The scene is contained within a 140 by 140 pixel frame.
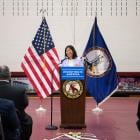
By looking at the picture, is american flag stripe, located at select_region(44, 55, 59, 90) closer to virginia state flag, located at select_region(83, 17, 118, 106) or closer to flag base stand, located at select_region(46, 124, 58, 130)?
virginia state flag, located at select_region(83, 17, 118, 106)

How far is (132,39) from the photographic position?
11.2 metres

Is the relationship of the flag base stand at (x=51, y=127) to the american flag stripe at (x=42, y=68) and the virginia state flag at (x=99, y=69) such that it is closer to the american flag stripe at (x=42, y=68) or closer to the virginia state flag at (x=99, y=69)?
the american flag stripe at (x=42, y=68)

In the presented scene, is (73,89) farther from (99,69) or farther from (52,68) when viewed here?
(99,69)

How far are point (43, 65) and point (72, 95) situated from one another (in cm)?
205

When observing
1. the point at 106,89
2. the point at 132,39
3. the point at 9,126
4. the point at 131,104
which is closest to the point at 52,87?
the point at 106,89

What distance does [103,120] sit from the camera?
27.5 feet

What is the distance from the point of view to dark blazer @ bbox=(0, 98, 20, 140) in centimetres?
393

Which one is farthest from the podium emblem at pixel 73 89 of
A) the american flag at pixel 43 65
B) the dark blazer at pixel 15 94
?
the dark blazer at pixel 15 94

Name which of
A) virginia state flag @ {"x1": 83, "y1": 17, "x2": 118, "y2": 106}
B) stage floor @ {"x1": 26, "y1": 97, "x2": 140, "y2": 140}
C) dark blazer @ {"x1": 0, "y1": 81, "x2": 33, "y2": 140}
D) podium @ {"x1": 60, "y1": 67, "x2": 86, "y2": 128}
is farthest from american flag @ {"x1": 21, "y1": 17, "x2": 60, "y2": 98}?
dark blazer @ {"x1": 0, "y1": 81, "x2": 33, "y2": 140}

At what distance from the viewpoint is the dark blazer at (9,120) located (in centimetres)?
393

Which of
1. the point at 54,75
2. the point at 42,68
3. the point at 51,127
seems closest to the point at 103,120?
the point at 51,127

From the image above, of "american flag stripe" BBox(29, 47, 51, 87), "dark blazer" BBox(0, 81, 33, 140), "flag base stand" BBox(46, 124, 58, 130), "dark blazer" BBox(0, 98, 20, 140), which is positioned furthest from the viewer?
"american flag stripe" BBox(29, 47, 51, 87)

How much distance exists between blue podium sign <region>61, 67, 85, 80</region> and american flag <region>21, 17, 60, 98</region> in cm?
179

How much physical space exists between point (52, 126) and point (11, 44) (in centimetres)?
417
